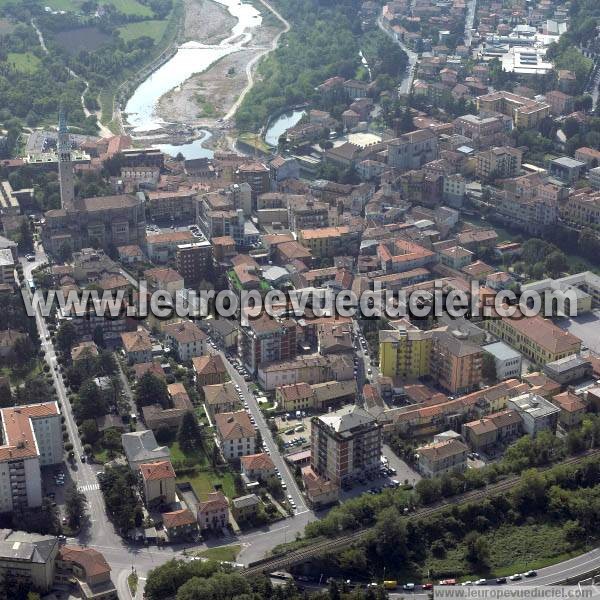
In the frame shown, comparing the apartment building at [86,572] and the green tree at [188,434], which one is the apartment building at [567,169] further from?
the apartment building at [86,572]

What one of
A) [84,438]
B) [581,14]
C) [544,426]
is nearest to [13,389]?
[84,438]

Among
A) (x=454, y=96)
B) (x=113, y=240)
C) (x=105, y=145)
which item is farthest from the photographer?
(x=454, y=96)

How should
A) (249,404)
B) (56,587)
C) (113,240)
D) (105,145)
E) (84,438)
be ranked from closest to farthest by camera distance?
(56,587)
(84,438)
(249,404)
(113,240)
(105,145)

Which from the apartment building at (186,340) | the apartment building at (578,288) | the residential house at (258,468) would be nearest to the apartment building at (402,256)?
the apartment building at (578,288)

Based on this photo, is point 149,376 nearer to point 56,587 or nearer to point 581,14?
point 56,587

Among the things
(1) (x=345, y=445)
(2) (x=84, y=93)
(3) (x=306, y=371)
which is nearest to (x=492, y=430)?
(1) (x=345, y=445)

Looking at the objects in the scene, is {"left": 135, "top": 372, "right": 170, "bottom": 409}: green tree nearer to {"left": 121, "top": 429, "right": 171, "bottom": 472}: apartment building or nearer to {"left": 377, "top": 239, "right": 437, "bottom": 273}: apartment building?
{"left": 121, "top": 429, "right": 171, "bottom": 472}: apartment building

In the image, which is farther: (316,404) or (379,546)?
(316,404)
